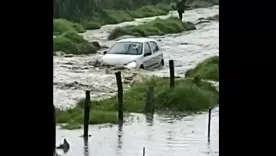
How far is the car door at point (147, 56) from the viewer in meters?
15.2

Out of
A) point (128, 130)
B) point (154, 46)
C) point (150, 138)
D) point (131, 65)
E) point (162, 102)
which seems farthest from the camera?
point (154, 46)

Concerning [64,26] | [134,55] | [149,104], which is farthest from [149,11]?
[149,104]

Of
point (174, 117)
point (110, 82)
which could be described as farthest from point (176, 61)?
point (174, 117)

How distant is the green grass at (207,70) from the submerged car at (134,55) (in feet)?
3.16

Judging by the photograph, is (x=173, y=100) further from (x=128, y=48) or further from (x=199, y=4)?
(x=199, y=4)

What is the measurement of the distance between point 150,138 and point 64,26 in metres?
16.0

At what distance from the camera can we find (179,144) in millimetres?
7973

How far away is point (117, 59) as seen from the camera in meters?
15.3

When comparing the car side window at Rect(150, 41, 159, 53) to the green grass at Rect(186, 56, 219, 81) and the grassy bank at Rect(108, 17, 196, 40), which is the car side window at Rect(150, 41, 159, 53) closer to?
the green grass at Rect(186, 56, 219, 81)

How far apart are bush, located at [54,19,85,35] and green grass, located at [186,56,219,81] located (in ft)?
26.9

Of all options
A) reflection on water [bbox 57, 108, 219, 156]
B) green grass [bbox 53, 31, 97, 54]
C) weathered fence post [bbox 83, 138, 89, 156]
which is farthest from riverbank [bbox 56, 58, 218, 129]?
green grass [bbox 53, 31, 97, 54]

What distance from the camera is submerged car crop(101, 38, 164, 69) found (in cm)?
1495

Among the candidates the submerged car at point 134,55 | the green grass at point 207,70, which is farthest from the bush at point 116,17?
the green grass at point 207,70
